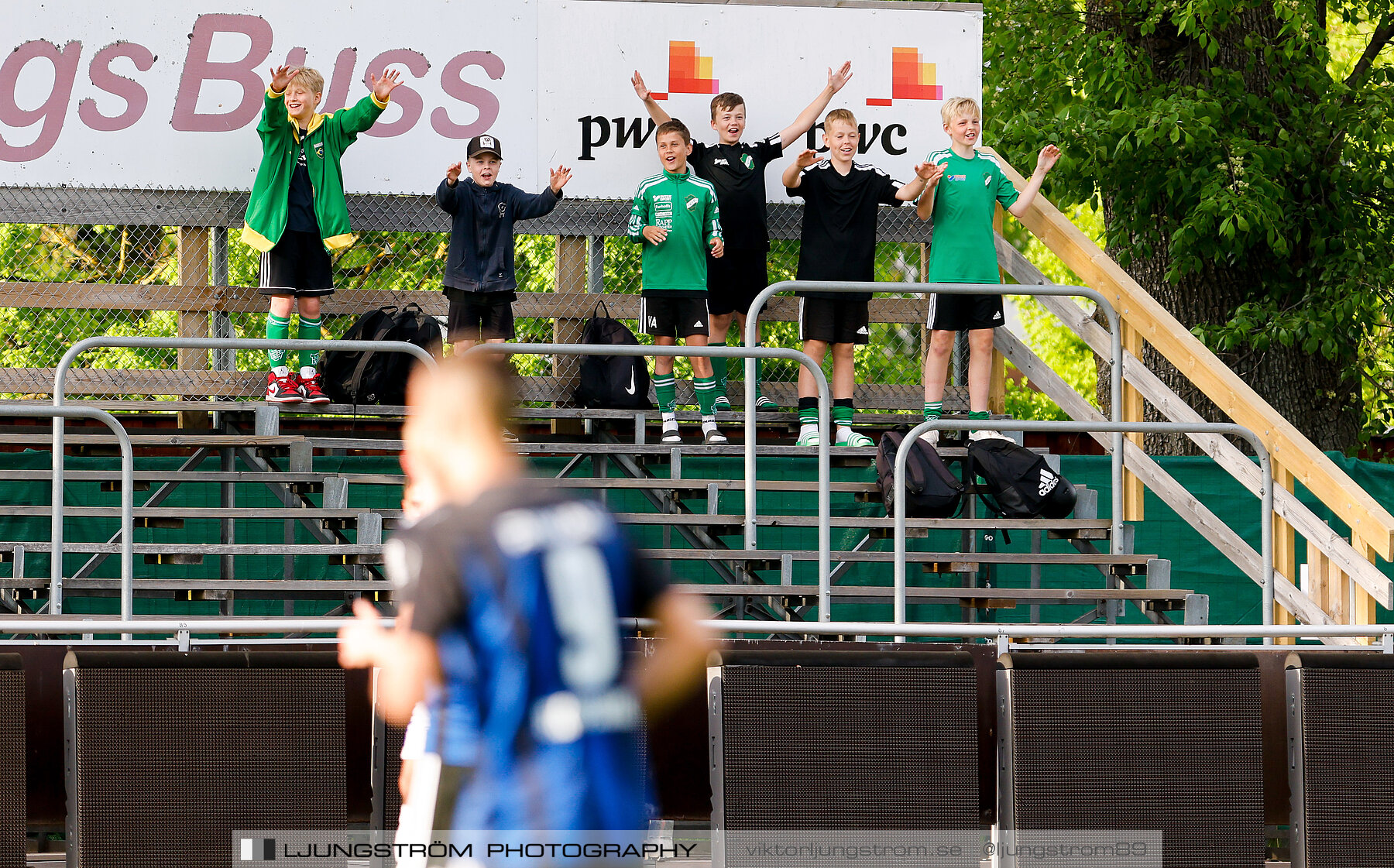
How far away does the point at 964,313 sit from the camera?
10422mm

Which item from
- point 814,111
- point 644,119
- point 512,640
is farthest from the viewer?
point 644,119

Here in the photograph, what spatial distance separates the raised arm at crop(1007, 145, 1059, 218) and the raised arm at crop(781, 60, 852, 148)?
1.43m

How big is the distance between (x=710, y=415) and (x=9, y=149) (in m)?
5.35

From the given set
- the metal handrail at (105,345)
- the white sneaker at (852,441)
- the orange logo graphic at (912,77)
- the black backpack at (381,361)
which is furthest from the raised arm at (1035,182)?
the metal handrail at (105,345)

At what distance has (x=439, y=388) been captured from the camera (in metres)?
3.42

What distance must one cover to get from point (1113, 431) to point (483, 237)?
13.9 feet

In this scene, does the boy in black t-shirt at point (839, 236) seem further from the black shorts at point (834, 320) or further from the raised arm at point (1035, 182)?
the raised arm at point (1035, 182)

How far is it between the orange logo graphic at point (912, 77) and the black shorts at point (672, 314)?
2786mm

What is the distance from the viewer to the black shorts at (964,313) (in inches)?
406

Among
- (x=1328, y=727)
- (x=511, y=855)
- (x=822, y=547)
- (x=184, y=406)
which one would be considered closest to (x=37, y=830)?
(x=511, y=855)

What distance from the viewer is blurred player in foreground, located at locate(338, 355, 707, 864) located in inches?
131

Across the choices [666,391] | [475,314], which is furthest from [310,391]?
[666,391]

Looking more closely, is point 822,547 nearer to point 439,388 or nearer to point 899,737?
point 899,737

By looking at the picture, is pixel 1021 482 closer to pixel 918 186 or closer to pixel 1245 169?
pixel 918 186
